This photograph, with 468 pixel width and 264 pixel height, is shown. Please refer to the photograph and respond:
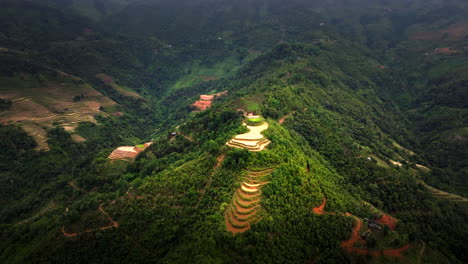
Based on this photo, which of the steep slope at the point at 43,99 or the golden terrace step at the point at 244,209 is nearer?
the golden terrace step at the point at 244,209

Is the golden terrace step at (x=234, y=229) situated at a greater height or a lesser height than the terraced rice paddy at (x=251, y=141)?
lesser

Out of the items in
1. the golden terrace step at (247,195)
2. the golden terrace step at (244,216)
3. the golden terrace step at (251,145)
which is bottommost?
the golden terrace step at (244,216)

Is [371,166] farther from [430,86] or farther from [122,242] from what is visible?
[430,86]

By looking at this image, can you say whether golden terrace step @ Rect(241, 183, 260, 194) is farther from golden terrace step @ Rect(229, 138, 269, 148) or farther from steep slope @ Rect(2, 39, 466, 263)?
golden terrace step @ Rect(229, 138, 269, 148)

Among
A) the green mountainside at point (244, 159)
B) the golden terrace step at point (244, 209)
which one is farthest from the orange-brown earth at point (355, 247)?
the golden terrace step at point (244, 209)

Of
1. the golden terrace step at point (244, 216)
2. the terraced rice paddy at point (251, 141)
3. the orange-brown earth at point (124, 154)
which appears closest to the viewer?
the golden terrace step at point (244, 216)

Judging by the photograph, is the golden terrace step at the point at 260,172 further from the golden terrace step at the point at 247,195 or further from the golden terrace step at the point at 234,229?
the golden terrace step at the point at 234,229

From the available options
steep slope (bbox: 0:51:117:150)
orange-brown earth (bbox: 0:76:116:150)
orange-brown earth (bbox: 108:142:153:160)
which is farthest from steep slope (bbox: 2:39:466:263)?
steep slope (bbox: 0:51:117:150)
